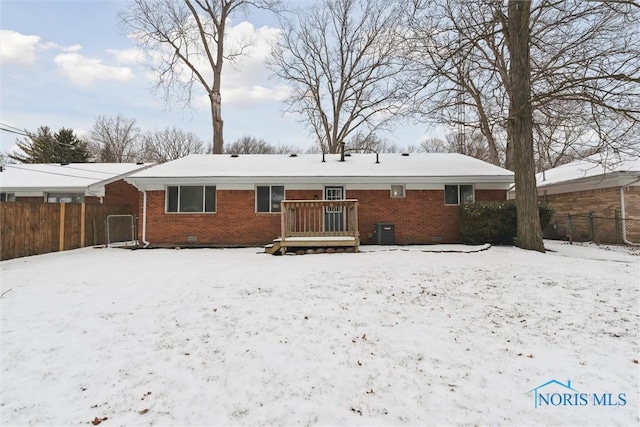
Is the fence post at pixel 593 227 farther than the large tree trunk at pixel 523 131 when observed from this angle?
Yes

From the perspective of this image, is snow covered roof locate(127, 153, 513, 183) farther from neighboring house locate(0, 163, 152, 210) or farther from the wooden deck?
neighboring house locate(0, 163, 152, 210)

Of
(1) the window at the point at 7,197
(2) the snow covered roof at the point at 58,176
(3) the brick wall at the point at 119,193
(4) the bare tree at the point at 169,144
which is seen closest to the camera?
(2) the snow covered roof at the point at 58,176

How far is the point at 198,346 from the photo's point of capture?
11.7ft

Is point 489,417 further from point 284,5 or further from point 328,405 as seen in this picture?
point 284,5

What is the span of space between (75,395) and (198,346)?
3.69 feet

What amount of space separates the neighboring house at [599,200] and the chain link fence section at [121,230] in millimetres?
18132

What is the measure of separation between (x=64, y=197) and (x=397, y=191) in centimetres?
1711

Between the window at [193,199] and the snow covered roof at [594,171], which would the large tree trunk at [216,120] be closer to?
the window at [193,199]

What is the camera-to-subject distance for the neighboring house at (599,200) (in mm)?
11562

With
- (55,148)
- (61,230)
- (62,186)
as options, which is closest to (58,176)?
(62,186)

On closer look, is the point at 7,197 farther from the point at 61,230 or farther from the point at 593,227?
the point at 593,227

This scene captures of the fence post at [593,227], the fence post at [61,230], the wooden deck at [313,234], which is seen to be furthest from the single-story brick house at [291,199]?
the fence post at [593,227]

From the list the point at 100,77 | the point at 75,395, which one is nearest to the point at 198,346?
the point at 75,395

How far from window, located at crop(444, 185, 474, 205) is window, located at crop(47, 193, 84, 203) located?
59.4ft
